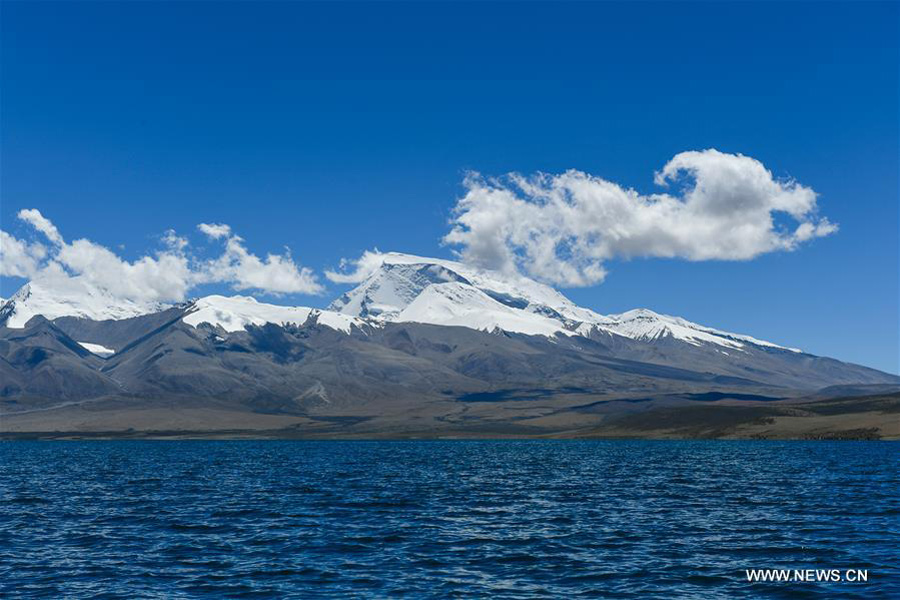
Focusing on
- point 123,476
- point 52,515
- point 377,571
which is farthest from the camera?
point 123,476

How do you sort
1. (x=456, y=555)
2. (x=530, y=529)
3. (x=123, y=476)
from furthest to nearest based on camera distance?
(x=123, y=476), (x=530, y=529), (x=456, y=555)

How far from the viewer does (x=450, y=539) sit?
6500 cm

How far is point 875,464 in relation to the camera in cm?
15475

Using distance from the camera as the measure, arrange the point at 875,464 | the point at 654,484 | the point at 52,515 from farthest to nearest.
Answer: the point at 875,464, the point at 654,484, the point at 52,515

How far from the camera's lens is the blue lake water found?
4903 cm

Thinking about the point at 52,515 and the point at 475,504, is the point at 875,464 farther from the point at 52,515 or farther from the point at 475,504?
the point at 52,515

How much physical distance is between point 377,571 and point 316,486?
63.5 metres

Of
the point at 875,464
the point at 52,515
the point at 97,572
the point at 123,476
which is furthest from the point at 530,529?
the point at 875,464

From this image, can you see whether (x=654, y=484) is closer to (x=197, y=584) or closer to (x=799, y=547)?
(x=799, y=547)

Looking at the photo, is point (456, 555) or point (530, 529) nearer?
point (456, 555)

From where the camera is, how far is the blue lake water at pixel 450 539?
1930 inches

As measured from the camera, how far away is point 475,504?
88.4m

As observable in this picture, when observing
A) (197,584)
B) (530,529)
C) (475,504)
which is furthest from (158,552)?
(475,504)

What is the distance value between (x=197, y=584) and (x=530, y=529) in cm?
2769
